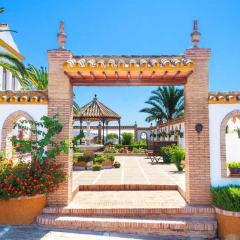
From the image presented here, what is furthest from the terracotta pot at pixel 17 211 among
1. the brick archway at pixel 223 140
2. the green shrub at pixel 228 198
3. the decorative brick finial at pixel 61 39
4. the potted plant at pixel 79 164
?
the potted plant at pixel 79 164

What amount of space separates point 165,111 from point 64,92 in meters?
22.7

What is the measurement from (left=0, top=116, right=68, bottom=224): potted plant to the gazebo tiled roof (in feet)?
37.9

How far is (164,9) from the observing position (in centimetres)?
841

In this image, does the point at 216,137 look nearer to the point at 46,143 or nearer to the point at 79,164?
the point at 46,143

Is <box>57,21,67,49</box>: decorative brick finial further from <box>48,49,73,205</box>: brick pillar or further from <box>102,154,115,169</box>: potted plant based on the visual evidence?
<box>102,154,115,169</box>: potted plant

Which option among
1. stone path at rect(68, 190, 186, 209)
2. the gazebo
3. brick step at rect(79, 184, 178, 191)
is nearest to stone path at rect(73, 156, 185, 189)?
brick step at rect(79, 184, 178, 191)

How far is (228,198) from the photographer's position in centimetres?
593

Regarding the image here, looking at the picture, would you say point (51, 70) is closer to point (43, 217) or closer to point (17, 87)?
point (43, 217)

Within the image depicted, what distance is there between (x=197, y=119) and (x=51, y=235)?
160 inches

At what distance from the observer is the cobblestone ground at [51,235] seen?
5595mm

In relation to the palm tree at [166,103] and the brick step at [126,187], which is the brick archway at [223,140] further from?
the palm tree at [166,103]

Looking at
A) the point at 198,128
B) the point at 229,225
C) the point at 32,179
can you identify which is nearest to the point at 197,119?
the point at 198,128

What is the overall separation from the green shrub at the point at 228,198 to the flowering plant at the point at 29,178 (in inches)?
135

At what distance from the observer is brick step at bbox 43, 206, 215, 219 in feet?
21.3
